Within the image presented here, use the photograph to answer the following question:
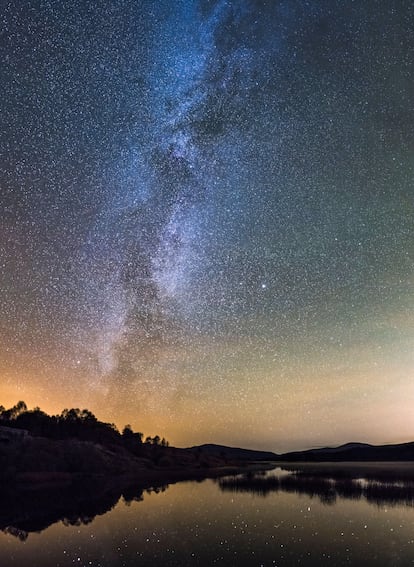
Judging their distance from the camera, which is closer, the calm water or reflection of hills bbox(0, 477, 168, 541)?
the calm water

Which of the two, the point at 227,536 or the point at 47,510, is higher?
the point at 47,510

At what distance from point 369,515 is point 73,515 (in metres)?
25.8

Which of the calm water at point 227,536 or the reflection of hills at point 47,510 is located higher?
the reflection of hills at point 47,510

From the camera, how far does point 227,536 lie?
3288 centimetres

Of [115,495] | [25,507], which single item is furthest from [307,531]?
[115,495]

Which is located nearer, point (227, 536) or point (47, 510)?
point (227, 536)

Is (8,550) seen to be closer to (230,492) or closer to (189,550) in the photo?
(189,550)

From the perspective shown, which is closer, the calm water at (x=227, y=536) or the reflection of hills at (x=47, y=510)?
the calm water at (x=227, y=536)

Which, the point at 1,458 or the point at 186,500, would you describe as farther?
the point at 1,458

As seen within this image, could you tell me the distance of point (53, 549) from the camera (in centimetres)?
2908

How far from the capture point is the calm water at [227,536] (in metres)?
26.0

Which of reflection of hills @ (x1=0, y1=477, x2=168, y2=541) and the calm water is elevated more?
reflection of hills @ (x1=0, y1=477, x2=168, y2=541)

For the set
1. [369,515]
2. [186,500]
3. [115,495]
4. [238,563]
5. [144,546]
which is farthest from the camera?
[115,495]

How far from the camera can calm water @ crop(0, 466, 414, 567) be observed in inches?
1022
